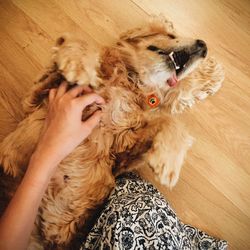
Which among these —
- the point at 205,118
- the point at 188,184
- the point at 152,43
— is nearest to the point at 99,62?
the point at 152,43

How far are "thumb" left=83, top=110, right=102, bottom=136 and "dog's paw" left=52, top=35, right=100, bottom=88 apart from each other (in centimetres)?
12

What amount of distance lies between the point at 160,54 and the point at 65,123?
21.2 inches

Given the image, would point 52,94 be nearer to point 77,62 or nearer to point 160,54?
point 77,62

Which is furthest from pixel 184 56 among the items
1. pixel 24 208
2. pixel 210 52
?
pixel 24 208

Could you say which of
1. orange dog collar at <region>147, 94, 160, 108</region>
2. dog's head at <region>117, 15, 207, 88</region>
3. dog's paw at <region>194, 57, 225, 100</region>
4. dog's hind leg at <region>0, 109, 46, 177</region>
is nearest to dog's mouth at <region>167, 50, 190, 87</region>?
dog's head at <region>117, 15, 207, 88</region>

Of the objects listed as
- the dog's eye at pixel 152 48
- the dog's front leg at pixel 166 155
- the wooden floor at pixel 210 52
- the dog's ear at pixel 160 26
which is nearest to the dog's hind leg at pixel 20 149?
the wooden floor at pixel 210 52

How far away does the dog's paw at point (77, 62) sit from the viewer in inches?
47.4

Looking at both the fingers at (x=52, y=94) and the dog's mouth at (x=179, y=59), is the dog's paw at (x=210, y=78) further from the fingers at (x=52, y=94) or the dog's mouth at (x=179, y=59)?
the fingers at (x=52, y=94)

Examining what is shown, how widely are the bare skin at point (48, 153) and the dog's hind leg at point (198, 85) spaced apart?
46 centimetres

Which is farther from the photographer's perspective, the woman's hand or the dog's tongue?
the dog's tongue

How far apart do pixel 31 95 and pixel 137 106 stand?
0.48m

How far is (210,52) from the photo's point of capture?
1703 millimetres

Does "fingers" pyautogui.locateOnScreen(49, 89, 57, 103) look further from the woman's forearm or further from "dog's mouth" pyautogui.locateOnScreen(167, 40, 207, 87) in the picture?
"dog's mouth" pyautogui.locateOnScreen(167, 40, 207, 87)

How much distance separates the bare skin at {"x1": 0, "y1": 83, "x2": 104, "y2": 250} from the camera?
3.35ft
